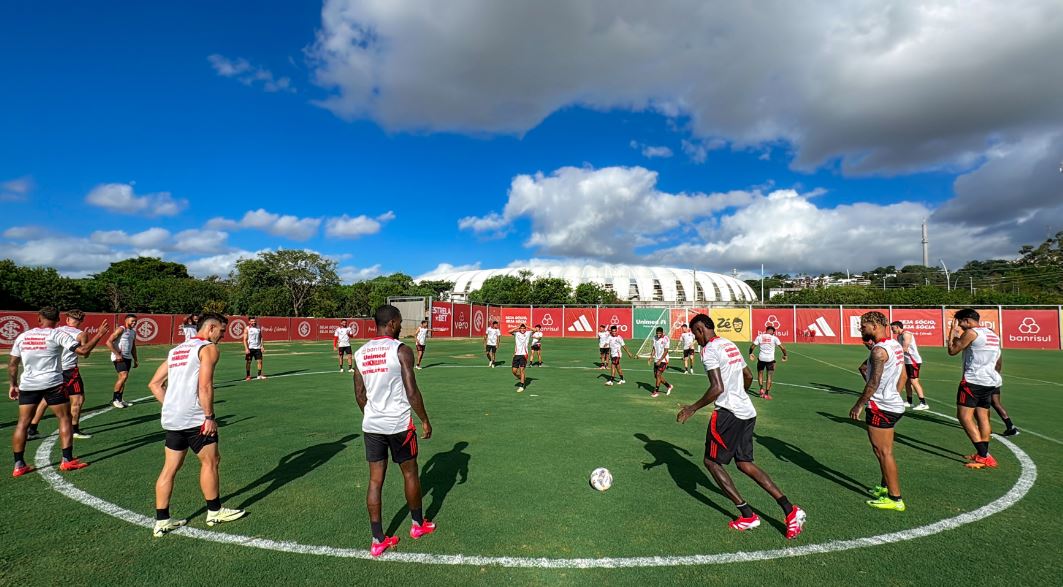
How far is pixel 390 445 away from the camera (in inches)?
185

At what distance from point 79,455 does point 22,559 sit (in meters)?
4.02

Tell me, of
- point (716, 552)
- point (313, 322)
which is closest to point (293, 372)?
point (716, 552)

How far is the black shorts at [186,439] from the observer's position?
4.93m

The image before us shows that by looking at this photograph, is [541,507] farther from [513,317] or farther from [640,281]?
[640,281]

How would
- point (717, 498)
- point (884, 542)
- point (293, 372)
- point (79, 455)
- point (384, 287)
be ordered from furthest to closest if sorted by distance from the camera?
point (384, 287) → point (293, 372) → point (79, 455) → point (717, 498) → point (884, 542)

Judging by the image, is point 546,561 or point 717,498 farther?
point 717,498

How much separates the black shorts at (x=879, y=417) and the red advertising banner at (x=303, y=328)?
42.7 m

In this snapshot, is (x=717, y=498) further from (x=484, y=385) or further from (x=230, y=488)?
(x=484, y=385)

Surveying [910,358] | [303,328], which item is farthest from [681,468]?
[303,328]

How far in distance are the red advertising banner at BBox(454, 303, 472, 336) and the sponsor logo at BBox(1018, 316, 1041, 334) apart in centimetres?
4456

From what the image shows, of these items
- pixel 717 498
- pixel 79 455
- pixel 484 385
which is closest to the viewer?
pixel 717 498

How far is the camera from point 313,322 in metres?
43.0

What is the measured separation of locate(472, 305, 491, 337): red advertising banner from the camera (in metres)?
50.6

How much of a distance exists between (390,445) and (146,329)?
35151 millimetres
